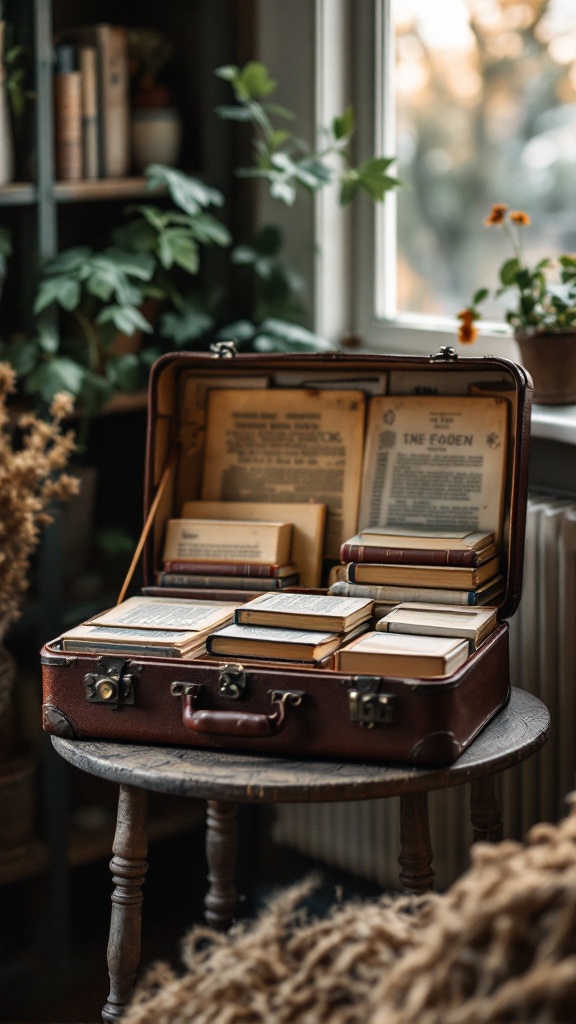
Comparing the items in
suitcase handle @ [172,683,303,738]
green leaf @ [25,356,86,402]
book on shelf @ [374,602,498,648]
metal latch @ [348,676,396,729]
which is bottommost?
suitcase handle @ [172,683,303,738]

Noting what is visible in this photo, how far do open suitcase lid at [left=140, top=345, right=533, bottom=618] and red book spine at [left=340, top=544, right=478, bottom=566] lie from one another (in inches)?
3.2

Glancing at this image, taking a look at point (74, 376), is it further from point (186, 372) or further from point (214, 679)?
point (214, 679)

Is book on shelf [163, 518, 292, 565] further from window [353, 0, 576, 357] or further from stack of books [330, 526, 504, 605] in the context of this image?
window [353, 0, 576, 357]

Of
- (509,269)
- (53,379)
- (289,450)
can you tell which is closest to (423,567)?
(289,450)

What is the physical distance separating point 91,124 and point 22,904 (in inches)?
61.3

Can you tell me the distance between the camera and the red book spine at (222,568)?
179cm

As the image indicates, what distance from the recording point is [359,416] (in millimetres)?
1872

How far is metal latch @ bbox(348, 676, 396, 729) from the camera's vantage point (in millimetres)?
1413

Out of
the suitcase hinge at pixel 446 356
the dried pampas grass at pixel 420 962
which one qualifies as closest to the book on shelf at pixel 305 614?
the suitcase hinge at pixel 446 356

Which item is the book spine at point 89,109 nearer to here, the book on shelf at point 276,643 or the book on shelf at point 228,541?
the book on shelf at point 228,541

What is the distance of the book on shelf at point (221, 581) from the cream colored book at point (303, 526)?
23mm

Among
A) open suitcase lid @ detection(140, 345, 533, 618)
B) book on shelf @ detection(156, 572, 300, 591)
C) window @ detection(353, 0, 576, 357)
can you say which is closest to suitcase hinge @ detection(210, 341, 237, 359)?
open suitcase lid @ detection(140, 345, 533, 618)

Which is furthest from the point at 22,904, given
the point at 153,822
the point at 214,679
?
the point at 214,679

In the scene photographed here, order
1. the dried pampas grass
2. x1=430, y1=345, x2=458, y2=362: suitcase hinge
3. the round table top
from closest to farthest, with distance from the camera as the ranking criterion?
the dried pampas grass < the round table top < x1=430, y1=345, x2=458, y2=362: suitcase hinge
